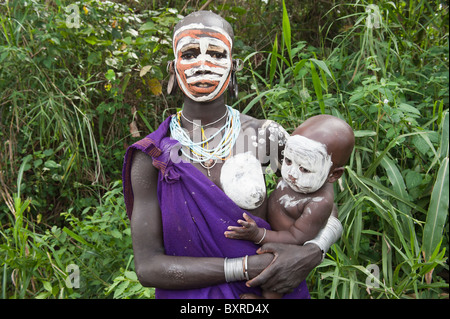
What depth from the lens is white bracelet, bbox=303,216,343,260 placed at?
6.18ft

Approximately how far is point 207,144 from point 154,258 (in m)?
0.51

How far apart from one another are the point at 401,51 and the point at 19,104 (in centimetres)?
310

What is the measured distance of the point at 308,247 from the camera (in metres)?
1.86

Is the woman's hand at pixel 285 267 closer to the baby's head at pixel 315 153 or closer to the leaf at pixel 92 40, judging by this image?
the baby's head at pixel 315 153

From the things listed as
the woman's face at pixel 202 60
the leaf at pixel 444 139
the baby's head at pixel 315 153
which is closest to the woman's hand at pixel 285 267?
the baby's head at pixel 315 153

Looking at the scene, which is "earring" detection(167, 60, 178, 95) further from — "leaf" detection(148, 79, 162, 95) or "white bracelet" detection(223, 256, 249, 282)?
"leaf" detection(148, 79, 162, 95)

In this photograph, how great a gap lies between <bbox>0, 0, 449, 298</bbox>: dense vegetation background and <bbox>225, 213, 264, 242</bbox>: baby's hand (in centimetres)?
99

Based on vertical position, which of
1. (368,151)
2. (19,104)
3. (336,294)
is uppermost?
(19,104)

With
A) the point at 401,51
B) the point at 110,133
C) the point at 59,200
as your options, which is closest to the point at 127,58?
the point at 110,133

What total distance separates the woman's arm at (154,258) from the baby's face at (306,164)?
0.31 metres

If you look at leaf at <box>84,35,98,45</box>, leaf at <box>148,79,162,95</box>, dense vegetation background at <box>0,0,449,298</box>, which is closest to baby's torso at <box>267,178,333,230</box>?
dense vegetation background at <box>0,0,449,298</box>

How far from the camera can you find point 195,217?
1.88 metres

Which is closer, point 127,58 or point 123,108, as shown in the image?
point 127,58
